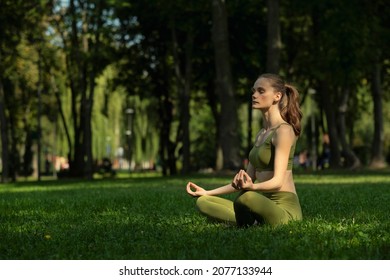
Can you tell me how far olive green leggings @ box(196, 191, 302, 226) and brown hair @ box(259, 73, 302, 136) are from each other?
72 cm

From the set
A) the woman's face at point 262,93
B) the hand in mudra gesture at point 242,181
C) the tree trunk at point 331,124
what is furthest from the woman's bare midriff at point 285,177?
the tree trunk at point 331,124

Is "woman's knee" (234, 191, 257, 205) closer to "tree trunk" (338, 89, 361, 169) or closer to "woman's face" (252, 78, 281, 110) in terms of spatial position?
"woman's face" (252, 78, 281, 110)

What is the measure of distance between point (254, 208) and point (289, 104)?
43.4 inches

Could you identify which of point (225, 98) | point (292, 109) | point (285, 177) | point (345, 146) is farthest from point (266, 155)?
point (345, 146)

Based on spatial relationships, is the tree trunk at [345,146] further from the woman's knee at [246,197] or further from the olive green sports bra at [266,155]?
the woman's knee at [246,197]

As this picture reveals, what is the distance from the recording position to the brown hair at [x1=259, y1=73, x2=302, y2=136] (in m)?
8.81

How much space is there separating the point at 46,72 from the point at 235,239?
3882cm

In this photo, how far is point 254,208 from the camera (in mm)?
8664

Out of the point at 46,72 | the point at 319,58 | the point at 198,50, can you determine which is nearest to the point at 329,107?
the point at 319,58

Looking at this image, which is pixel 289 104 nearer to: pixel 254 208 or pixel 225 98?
pixel 254 208

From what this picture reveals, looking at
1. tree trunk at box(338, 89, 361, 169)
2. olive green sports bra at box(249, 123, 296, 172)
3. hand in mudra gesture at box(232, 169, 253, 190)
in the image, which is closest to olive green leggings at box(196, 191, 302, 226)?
olive green sports bra at box(249, 123, 296, 172)

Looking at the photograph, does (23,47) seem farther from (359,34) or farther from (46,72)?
(359,34)

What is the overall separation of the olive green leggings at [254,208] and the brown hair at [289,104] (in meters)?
0.72
